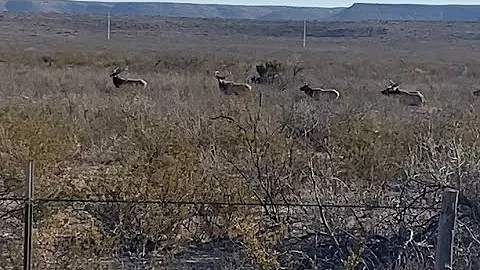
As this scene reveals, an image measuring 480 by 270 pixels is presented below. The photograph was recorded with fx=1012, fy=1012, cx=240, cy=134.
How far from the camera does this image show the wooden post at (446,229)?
6.19 meters

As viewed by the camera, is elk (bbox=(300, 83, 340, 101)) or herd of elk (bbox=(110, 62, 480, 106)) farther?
herd of elk (bbox=(110, 62, 480, 106))

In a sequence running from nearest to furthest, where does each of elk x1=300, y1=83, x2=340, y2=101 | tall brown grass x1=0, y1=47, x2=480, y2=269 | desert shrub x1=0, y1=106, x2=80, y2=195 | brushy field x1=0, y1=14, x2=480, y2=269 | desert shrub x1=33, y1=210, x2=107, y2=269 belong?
desert shrub x1=33, y1=210, x2=107, y2=269
brushy field x1=0, y1=14, x2=480, y2=269
tall brown grass x1=0, y1=47, x2=480, y2=269
desert shrub x1=0, y1=106, x2=80, y2=195
elk x1=300, y1=83, x2=340, y2=101

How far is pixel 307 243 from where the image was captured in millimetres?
9602

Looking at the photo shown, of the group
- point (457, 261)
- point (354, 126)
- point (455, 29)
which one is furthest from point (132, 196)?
point (455, 29)

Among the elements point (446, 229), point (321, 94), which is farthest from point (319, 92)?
point (446, 229)

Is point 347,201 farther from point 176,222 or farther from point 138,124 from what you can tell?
point 138,124

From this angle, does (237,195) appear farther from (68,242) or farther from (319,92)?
(319,92)

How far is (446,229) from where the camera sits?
20.4 ft

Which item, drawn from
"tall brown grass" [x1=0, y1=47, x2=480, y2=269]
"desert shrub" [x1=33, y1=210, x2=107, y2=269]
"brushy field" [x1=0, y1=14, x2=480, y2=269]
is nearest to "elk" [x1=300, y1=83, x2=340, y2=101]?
"tall brown grass" [x1=0, y1=47, x2=480, y2=269]

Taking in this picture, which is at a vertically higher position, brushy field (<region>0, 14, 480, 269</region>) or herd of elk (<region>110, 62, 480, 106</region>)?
brushy field (<region>0, 14, 480, 269</region>)

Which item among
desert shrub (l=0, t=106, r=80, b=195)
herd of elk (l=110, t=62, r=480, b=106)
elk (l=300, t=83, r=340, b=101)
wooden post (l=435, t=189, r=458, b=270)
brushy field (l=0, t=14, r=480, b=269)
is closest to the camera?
wooden post (l=435, t=189, r=458, b=270)

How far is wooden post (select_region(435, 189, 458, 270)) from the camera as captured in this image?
6.19m

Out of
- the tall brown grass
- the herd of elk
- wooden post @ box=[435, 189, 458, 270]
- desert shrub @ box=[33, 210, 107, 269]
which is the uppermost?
wooden post @ box=[435, 189, 458, 270]

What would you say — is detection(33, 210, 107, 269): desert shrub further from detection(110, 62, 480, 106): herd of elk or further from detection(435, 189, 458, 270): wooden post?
detection(110, 62, 480, 106): herd of elk
